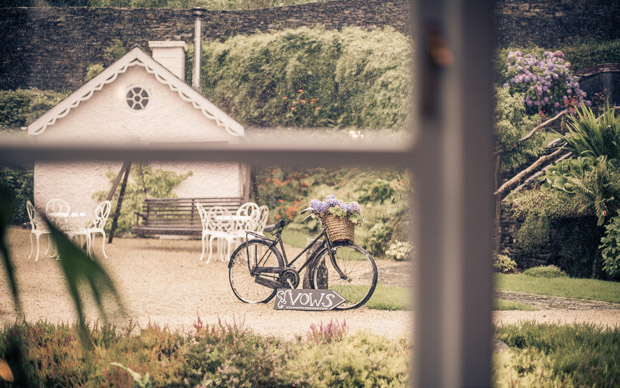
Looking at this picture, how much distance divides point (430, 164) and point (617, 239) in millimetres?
4449

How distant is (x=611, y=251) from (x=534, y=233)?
23.0 inches

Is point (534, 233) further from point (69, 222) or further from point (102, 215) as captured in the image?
point (69, 222)

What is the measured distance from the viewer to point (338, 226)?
8.87ft

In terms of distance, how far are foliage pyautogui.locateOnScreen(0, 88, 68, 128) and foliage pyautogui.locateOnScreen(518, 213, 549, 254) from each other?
6358 mm

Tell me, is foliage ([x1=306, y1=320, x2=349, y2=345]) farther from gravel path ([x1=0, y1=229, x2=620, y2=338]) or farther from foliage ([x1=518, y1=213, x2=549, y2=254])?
foliage ([x1=518, y1=213, x2=549, y2=254])

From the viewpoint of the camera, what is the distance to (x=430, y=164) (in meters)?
0.23

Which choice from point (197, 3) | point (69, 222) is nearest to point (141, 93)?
point (69, 222)

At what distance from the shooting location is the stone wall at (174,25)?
704 cm

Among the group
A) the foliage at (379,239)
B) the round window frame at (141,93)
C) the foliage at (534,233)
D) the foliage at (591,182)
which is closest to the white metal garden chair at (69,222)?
the round window frame at (141,93)

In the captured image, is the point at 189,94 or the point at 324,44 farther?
the point at 324,44

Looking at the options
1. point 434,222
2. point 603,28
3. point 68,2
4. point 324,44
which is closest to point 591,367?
point 434,222

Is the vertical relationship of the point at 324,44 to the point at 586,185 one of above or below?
above

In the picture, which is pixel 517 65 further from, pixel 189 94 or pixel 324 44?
pixel 189 94

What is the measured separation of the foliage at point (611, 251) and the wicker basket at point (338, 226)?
95.3 inches
